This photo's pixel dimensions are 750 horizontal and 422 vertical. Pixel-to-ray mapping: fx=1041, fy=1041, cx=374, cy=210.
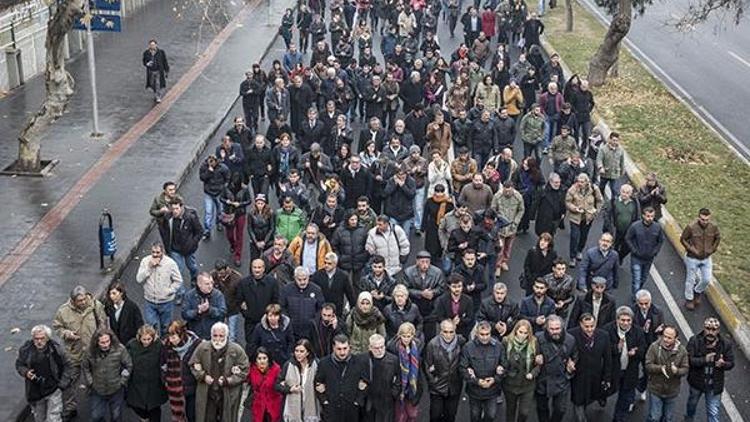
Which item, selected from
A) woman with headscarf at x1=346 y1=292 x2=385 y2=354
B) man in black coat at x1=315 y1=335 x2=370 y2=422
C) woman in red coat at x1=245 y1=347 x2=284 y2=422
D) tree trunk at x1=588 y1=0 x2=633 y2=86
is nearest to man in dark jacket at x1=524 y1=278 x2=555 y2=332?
woman with headscarf at x1=346 y1=292 x2=385 y2=354

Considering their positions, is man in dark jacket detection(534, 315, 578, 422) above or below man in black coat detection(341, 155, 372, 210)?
above

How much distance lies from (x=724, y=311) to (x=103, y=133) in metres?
12.7

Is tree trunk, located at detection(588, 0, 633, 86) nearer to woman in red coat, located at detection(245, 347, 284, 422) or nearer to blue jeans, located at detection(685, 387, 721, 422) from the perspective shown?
blue jeans, located at detection(685, 387, 721, 422)

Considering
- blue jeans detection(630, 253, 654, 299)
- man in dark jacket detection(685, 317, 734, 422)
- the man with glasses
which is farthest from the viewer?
blue jeans detection(630, 253, 654, 299)

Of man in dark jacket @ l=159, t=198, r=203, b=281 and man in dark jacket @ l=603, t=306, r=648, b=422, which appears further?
man in dark jacket @ l=159, t=198, r=203, b=281

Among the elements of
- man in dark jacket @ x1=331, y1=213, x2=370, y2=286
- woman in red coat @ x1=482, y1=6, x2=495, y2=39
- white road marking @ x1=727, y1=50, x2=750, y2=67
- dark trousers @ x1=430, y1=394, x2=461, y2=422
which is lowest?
white road marking @ x1=727, y1=50, x2=750, y2=67

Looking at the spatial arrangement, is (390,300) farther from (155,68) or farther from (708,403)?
(155,68)

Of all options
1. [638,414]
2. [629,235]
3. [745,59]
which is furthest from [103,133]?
[745,59]

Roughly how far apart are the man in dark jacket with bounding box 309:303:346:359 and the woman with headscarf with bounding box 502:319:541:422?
5.40 ft

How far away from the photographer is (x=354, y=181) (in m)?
14.7

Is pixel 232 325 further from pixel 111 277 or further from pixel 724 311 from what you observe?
pixel 724 311

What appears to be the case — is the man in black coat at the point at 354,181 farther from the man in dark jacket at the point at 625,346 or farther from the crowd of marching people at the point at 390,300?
the man in dark jacket at the point at 625,346

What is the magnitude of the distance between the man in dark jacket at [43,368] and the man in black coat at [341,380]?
2.46 metres

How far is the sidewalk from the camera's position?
44.5 feet
